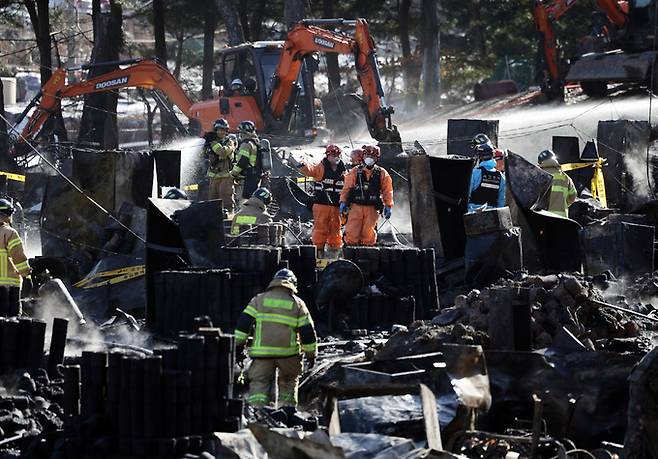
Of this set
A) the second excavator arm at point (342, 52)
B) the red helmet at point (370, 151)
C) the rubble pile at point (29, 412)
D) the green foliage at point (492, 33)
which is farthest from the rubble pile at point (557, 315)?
the green foliage at point (492, 33)

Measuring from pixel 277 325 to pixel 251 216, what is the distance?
24.2 feet

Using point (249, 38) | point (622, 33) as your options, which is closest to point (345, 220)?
point (622, 33)

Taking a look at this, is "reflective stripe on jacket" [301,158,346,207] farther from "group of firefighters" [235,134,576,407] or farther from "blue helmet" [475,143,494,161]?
"blue helmet" [475,143,494,161]

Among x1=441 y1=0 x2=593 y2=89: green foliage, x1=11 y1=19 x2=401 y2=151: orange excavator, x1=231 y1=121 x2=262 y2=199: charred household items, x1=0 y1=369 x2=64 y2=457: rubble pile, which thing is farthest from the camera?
x1=441 y1=0 x2=593 y2=89: green foliage

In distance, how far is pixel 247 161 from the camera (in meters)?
21.8

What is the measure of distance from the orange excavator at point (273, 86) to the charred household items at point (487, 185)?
848cm

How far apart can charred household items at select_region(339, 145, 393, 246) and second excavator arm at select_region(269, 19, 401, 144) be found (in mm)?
8490

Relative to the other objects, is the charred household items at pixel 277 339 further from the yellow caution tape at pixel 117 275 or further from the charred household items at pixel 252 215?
the charred household items at pixel 252 215

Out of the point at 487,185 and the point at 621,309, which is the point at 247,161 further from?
the point at 621,309

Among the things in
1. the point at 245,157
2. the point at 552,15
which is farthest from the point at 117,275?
the point at 552,15

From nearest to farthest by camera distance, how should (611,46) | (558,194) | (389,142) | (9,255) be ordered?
(9,255) → (558,194) → (389,142) → (611,46)

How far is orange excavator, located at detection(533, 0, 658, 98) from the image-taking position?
3306 centimetres

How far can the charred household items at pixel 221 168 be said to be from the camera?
21672mm

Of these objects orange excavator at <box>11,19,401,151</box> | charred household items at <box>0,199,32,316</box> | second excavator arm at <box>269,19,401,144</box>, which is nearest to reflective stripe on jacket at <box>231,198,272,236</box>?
charred household items at <box>0,199,32,316</box>
